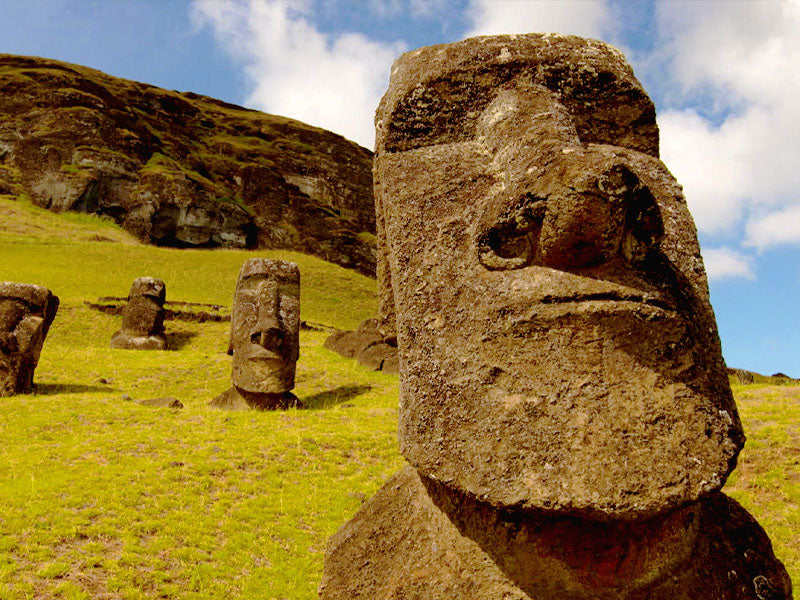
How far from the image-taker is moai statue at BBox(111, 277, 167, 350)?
20677mm

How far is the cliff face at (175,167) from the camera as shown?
53.9 m

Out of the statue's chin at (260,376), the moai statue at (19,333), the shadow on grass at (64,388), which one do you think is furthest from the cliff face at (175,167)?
the statue's chin at (260,376)

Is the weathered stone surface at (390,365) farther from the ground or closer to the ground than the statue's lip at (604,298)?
farther from the ground

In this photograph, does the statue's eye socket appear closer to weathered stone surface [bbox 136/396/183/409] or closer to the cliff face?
weathered stone surface [bbox 136/396/183/409]

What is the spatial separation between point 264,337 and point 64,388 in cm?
507

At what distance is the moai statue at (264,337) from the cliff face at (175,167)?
4420 cm

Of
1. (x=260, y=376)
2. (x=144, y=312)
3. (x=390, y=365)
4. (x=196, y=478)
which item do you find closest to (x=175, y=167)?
(x=144, y=312)

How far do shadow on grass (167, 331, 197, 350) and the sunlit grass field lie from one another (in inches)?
172

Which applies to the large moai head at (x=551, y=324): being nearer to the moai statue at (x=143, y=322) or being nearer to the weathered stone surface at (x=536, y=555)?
the weathered stone surface at (x=536, y=555)

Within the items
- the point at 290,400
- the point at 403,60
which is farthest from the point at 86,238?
the point at 403,60

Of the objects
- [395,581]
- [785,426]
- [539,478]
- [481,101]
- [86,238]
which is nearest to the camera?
[539,478]

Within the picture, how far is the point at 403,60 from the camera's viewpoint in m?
3.38

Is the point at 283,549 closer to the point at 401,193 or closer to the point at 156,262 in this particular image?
the point at 401,193

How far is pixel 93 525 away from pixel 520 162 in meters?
5.94
